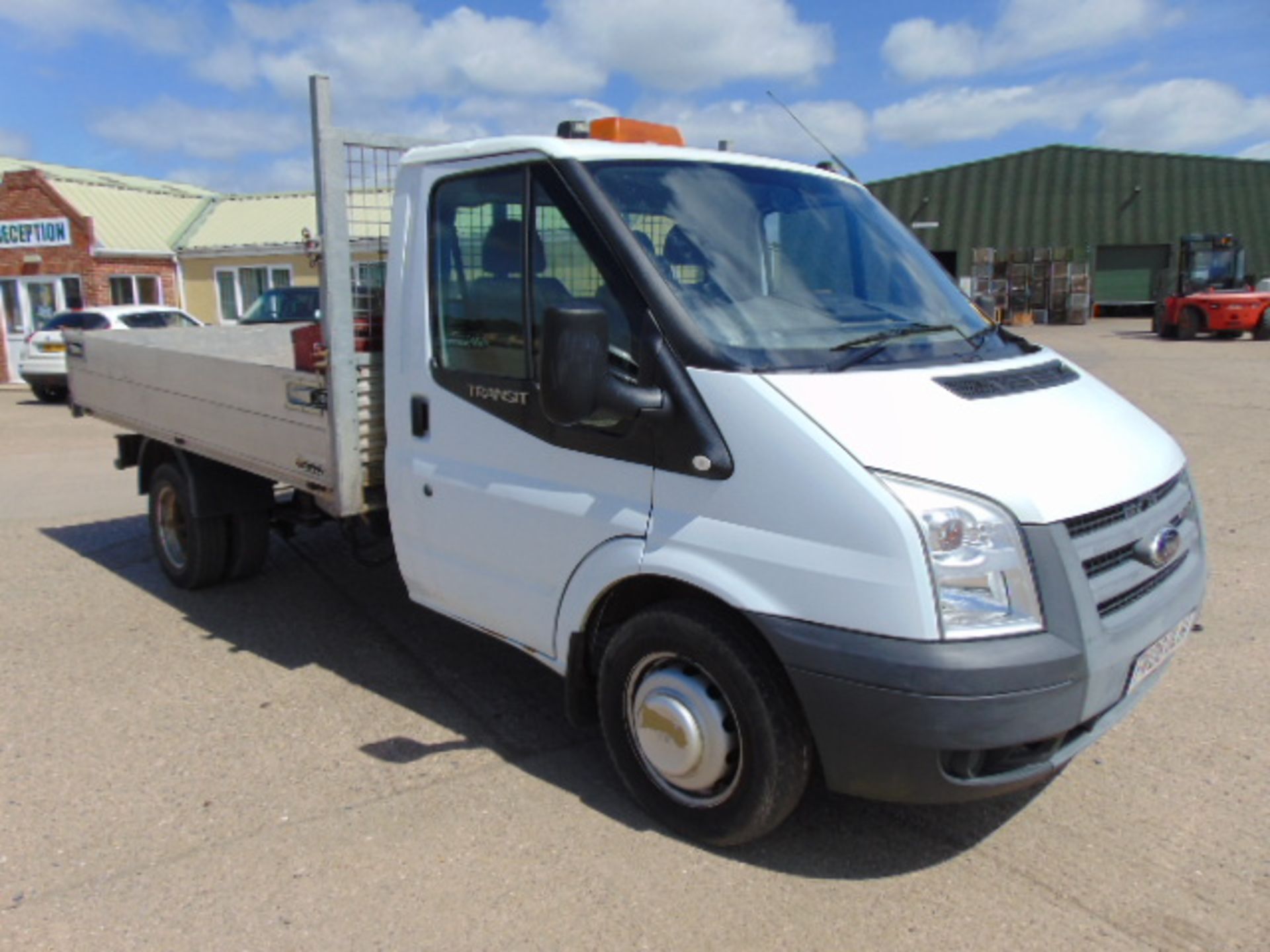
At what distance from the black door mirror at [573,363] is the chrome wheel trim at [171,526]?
400 centimetres

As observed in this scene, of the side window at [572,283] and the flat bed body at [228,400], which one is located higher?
the side window at [572,283]

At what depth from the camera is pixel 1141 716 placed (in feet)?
13.4

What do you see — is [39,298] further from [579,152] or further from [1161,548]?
[1161,548]

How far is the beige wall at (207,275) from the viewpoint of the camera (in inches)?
1033

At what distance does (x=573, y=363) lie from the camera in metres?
2.83

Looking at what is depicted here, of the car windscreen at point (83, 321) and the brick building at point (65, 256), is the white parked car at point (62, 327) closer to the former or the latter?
the car windscreen at point (83, 321)

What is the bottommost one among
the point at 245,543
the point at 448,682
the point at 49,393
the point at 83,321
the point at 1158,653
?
the point at 49,393

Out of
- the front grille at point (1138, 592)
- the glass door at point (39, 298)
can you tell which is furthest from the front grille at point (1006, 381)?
the glass door at point (39, 298)

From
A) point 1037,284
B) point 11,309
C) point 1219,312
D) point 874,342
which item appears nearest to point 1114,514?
point 874,342

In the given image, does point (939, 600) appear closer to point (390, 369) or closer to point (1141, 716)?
point (1141, 716)

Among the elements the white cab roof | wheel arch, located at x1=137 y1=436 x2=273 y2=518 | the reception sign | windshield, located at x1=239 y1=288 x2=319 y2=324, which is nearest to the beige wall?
the reception sign

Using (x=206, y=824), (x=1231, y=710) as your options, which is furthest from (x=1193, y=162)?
(x=206, y=824)

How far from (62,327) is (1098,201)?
41.5 meters

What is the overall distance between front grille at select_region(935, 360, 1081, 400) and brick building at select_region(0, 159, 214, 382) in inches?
1052
